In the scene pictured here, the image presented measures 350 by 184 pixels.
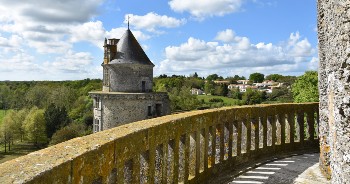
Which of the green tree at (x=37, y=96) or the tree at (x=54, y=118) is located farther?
the green tree at (x=37, y=96)

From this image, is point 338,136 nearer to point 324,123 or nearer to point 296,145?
point 324,123

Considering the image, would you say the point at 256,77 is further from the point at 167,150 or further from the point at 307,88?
the point at 167,150

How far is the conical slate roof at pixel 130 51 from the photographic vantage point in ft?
123

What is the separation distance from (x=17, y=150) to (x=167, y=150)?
221 feet

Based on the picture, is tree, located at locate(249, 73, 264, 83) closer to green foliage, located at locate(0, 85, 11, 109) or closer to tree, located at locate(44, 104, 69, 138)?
green foliage, located at locate(0, 85, 11, 109)

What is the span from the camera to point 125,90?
37.2m

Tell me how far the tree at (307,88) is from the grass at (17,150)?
4457 centimetres

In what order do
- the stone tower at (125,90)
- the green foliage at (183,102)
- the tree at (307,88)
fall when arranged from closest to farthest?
the stone tower at (125,90), the tree at (307,88), the green foliage at (183,102)

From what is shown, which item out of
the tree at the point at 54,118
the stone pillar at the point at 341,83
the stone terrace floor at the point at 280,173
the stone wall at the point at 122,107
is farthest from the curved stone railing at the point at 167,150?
the tree at the point at 54,118

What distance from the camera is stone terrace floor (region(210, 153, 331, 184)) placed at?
6.60 metres

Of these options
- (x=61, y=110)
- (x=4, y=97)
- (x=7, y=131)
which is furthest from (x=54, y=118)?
(x=4, y=97)

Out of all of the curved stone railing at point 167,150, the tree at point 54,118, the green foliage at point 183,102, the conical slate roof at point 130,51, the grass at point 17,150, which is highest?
the conical slate roof at point 130,51

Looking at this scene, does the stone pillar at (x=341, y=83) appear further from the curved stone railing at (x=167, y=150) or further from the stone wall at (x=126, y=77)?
the stone wall at (x=126, y=77)

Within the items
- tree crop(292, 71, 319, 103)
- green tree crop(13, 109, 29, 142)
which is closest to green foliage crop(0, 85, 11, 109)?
green tree crop(13, 109, 29, 142)
